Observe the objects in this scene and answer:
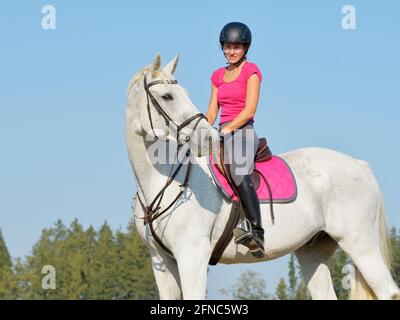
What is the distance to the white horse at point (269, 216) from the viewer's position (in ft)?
31.4

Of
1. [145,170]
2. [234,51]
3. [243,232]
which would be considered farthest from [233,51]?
[243,232]

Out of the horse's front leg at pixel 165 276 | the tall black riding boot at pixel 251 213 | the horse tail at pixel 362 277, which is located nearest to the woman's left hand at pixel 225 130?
the tall black riding boot at pixel 251 213

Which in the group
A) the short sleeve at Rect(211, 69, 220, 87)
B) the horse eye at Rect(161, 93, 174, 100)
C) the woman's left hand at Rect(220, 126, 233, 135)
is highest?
the short sleeve at Rect(211, 69, 220, 87)

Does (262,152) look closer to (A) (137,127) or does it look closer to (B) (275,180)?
(B) (275,180)

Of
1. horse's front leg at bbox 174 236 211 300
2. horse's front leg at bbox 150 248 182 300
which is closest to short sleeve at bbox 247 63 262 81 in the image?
horse's front leg at bbox 174 236 211 300

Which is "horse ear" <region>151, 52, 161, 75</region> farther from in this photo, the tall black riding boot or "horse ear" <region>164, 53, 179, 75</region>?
the tall black riding boot

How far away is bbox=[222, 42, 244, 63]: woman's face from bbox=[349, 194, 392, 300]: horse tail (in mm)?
2857

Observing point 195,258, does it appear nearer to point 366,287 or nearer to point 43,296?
point 366,287

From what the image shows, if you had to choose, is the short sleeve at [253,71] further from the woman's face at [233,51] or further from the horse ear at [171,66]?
the horse ear at [171,66]

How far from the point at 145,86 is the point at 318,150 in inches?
116

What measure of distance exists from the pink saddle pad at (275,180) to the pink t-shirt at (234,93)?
58 centimetres

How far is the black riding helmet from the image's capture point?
10.3 metres

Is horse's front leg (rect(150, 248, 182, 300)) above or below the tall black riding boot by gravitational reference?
below

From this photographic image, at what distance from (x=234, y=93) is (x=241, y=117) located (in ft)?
1.29
